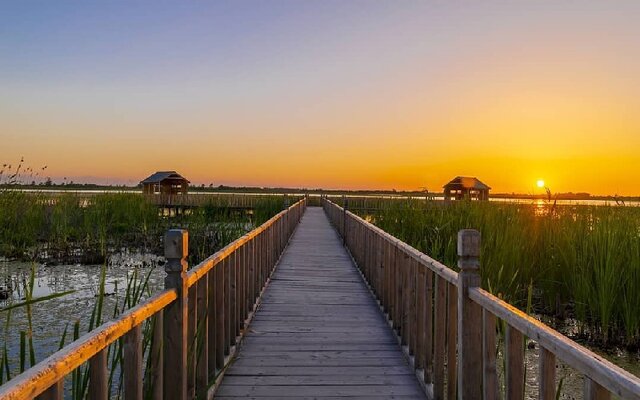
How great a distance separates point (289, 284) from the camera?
805 cm

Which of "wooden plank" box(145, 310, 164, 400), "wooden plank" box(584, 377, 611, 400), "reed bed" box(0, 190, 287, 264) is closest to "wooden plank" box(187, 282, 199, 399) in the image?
"wooden plank" box(145, 310, 164, 400)

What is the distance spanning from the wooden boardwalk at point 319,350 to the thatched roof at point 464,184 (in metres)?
37.1

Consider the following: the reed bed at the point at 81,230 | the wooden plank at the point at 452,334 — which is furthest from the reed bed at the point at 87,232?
the wooden plank at the point at 452,334

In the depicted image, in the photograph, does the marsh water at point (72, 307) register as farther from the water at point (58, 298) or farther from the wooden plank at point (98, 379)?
the wooden plank at point (98, 379)

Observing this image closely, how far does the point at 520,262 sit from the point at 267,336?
4.20 meters

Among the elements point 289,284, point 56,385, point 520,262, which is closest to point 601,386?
point 56,385

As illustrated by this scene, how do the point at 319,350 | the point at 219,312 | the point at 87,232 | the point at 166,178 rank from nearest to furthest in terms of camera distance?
the point at 219,312 → the point at 319,350 → the point at 87,232 → the point at 166,178

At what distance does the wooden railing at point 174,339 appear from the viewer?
153cm

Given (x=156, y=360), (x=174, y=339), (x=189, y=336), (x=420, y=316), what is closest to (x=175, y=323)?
(x=174, y=339)

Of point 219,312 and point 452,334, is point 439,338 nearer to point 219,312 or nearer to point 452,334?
point 452,334

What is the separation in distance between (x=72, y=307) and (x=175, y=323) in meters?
6.72

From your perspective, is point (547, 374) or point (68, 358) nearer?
point (68, 358)

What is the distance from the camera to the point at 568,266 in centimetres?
676

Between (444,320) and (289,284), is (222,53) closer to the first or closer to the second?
(289,284)
